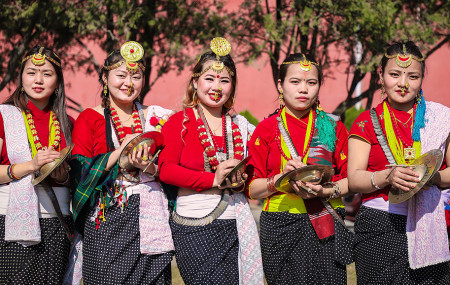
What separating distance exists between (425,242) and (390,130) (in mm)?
691

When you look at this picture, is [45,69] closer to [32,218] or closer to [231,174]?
[32,218]

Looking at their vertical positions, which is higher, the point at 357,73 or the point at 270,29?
the point at 270,29

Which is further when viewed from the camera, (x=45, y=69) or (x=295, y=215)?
(x=45, y=69)

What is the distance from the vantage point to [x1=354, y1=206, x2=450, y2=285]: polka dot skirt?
3.48 metres

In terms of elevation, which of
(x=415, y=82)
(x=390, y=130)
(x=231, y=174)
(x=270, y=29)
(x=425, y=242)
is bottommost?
(x=425, y=242)

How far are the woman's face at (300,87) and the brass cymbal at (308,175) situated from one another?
0.52m

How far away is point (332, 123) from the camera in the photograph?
150 inches

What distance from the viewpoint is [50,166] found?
3.57 meters

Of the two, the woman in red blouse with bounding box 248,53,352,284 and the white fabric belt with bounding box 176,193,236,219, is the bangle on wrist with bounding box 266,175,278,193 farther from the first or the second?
the white fabric belt with bounding box 176,193,236,219

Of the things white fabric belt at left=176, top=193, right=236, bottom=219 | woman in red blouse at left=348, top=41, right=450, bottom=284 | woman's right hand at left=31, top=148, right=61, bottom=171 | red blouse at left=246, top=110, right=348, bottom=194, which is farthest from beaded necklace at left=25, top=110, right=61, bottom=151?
woman in red blouse at left=348, top=41, right=450, bottom=284

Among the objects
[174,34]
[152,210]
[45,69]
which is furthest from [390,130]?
[174,34]

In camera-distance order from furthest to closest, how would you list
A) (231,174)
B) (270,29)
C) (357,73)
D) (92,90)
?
(92,90) < (357,73) < (270,29) < (231,174)

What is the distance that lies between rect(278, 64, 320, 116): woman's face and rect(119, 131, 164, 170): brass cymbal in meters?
0.87

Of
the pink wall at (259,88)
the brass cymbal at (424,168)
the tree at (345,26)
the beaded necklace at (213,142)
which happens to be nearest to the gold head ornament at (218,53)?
the beaded necklace at (213,142)
